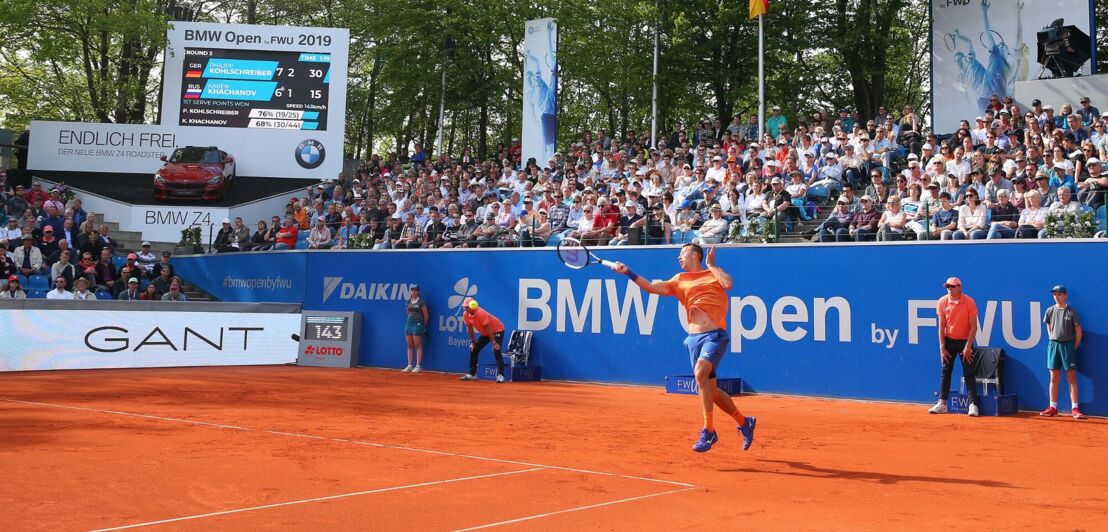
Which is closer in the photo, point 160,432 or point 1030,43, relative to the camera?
point 160,432

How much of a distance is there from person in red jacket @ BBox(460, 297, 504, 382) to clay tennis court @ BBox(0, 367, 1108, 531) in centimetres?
415

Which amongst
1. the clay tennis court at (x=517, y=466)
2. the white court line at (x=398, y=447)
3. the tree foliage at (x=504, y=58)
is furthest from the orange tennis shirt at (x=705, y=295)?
the tree foliage at (x=504, y=58)

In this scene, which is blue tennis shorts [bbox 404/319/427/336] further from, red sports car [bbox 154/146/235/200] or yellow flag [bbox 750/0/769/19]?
red sports car [bbox 154/146/235/200]

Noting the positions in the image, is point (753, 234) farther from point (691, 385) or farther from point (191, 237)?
point (191, 237)

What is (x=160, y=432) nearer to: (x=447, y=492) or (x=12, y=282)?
(x=447, y=492)

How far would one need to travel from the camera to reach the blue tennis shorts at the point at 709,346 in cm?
935

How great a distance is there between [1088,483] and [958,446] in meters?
2.41

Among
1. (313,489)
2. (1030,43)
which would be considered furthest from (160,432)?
(1030,43)

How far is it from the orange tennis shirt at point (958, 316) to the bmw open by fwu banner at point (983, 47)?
10.6m

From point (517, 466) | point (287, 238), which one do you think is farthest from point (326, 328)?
point (517, 466)

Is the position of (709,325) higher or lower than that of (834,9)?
lower

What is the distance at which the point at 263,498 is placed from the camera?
7352 mm

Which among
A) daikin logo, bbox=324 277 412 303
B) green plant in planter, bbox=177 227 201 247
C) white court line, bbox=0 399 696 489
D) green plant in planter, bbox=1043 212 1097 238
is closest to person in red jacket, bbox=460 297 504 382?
daikin logo, bbox=324 277 412 303

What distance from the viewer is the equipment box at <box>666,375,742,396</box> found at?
17394 mm
